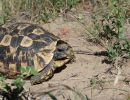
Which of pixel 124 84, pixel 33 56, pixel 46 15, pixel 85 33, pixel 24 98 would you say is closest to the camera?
pixel 24 98

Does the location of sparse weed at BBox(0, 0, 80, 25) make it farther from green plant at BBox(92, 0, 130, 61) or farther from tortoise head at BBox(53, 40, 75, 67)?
tortoise head at BBox(53, 40, 75, 67)

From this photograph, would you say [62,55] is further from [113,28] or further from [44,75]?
[113,28]

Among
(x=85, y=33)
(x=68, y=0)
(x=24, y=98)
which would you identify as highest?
(x=68, y=0)

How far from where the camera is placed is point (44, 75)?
5008 mm

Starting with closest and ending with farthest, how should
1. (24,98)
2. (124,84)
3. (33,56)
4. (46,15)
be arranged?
(24,98)
(124,84)
(33,56)
(46,15)

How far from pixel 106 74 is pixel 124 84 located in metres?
0.33

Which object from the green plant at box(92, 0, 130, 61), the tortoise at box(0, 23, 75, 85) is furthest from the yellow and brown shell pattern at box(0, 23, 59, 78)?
the green plant at box(92, 0, 130, 61)

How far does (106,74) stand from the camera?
498 centimetres

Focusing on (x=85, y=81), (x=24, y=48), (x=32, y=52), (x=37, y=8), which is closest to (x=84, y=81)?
(x=85, y=81)

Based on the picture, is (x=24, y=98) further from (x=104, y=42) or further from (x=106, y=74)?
(x=104, y=42)

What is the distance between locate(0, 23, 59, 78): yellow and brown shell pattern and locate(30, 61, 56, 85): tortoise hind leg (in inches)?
2.0

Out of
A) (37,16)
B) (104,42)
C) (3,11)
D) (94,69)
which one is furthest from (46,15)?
(94,69)

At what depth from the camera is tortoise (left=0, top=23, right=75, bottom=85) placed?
16.6 ft

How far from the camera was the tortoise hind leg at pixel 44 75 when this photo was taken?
4992 millimetres
